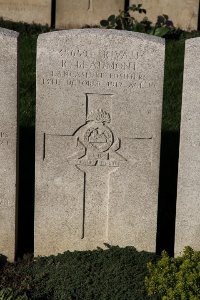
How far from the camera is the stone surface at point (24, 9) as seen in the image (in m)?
11.5

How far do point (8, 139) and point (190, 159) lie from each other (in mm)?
1246

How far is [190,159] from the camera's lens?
5812 millimetres

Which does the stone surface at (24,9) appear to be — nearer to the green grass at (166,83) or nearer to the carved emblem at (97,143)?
the green grass at (166,83)

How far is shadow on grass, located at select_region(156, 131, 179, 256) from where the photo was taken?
6573 millimetres

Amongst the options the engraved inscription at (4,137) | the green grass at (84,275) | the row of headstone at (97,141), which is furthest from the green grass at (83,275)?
the engraved inscription at (4,137)

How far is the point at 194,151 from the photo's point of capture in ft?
19.0

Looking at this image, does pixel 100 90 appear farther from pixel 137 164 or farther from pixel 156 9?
pixel 156 9

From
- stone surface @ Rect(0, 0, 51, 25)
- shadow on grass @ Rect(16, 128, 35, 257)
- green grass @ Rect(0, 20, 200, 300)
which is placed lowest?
green grass @ Rect(0, 20, 200, 300)

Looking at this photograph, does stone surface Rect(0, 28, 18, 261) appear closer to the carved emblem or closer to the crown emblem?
the carved emblem

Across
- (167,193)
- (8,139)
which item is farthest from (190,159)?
(167,193)

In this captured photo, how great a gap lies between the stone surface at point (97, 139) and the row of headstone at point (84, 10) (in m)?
5.93

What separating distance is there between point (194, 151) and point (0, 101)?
1352mm

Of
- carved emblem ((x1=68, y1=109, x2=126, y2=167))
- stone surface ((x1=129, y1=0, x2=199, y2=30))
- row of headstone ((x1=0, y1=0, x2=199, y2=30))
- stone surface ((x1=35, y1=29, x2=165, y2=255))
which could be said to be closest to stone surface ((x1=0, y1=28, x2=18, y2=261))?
stone surface ((x1=35, y1=29, x2=165, y2=255))

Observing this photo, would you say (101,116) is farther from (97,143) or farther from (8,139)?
(8,139)
